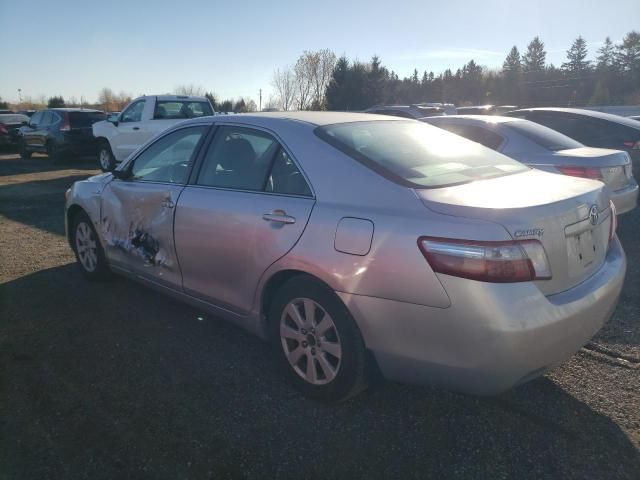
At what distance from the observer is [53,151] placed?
16203 mm

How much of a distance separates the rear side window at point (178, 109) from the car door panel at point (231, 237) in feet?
32.2

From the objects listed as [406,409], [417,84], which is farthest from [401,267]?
[417,84]

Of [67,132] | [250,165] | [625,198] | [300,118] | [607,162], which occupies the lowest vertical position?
[625,198]

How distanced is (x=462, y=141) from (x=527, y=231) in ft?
4.85

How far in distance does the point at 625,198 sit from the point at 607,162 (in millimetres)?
458

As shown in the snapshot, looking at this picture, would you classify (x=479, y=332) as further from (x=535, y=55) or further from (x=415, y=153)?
(x=535, y=55)

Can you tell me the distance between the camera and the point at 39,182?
12391 millimetres

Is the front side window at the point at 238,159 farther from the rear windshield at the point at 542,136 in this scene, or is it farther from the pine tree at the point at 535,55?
the pine tree at the point at 535,55

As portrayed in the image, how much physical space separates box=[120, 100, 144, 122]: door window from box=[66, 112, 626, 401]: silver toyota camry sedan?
9880mm

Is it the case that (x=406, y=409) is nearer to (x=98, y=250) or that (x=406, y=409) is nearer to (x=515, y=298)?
(x=515, y=298)

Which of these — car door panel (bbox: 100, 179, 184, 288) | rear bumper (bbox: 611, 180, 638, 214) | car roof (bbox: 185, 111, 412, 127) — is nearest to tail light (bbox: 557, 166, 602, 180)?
rear bumper (bbox: 611, 180, 638, 214)

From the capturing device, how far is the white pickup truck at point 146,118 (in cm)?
1263

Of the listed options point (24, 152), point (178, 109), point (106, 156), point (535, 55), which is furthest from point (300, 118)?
point (535, 55)

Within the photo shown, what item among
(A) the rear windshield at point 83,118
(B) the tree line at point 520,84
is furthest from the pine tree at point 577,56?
(A) the rear windshield at point 83,118
